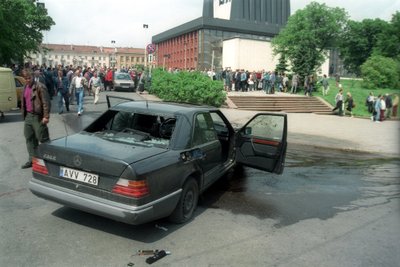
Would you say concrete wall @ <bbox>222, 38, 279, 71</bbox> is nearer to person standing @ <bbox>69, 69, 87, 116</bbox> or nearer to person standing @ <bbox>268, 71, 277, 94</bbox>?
person standing @ <bbox>268, 71, 277, 94</bbox>

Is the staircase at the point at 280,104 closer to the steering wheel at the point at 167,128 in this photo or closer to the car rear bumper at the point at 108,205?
the steering wheel at the point at 167,128

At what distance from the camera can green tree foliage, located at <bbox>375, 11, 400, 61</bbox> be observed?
7448 cm

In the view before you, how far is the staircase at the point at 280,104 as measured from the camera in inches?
1028

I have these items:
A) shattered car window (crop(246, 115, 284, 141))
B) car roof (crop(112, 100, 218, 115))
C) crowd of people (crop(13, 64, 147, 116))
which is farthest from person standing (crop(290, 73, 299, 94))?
car roof (crop(112, 100, 218, 115))

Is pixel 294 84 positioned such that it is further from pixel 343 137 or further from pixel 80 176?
pixel 80 176

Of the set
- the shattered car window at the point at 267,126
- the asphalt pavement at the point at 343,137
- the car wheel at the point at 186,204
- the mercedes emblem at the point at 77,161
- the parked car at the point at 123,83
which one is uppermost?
the parked car at the point at 123,83

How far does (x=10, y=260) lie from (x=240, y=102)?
913 inches

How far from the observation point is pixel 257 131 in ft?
25.4

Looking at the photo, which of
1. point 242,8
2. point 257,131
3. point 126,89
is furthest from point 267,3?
point 257,131

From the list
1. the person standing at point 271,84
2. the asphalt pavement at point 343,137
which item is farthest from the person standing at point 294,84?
the asphalt pavement at point 343,137

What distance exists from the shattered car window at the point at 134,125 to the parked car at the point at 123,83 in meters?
25.8

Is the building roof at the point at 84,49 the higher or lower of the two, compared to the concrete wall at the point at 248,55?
higher

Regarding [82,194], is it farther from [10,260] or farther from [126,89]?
[126,89]

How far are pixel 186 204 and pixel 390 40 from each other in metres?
85.3
